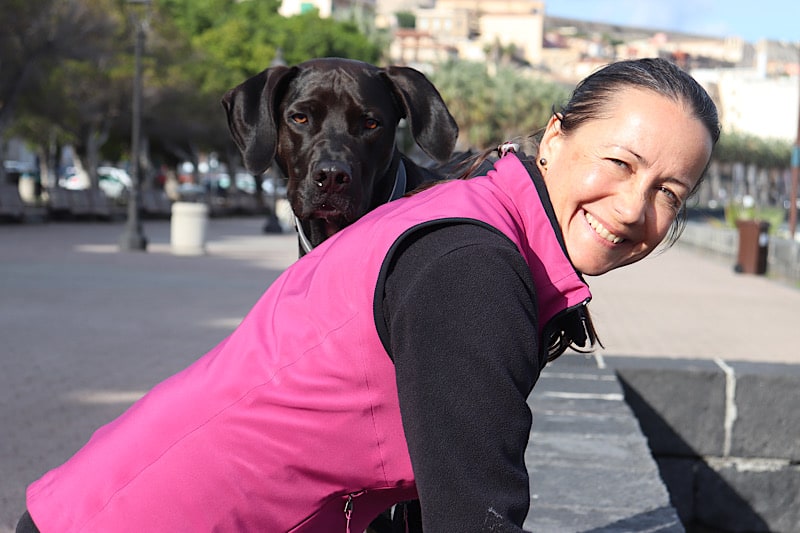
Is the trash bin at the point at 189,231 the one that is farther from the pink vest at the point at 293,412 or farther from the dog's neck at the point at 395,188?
the pink vest at the point at 293,412

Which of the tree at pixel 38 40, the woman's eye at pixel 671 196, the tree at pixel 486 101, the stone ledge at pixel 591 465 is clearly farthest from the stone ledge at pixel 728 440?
the tree at pixel 486 101

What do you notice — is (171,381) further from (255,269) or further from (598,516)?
(255,269)

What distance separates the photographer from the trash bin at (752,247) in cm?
2139

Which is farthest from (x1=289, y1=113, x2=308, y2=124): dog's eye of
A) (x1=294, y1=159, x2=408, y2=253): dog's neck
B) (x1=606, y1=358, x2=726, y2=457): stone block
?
(x1=606, y1=358, x2=726, y2=457): stone block

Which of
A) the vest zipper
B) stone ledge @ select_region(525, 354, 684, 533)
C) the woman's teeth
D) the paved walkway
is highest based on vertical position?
the woman's teeth

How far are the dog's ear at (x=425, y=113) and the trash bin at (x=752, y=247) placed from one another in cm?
1798

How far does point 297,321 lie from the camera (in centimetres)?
193

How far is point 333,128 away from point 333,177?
0.23 m

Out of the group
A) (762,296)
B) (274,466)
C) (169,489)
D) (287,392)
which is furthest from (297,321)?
(762,296)

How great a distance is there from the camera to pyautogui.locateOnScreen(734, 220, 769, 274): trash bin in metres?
21.4

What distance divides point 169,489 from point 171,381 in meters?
0.21

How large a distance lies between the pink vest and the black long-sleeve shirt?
0.26 ft

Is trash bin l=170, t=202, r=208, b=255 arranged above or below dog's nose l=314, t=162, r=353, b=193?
below

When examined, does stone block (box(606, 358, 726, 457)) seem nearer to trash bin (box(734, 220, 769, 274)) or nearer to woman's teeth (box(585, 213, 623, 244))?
woman's teeth (box(585, 213, 623, 244))
